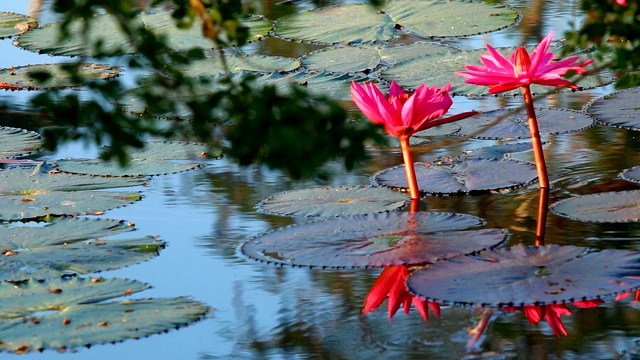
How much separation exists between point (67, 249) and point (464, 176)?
109 cm

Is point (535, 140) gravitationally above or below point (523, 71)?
below

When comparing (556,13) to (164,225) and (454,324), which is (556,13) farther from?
(454,324)

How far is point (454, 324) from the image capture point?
84.2 inches

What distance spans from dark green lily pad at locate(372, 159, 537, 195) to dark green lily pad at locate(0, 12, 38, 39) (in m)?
2.88

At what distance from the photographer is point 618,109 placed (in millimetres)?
3623

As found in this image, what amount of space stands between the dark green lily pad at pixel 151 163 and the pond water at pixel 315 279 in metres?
0.04

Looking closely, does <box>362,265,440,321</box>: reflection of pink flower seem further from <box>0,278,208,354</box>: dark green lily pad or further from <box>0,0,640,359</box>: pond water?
<box>0,278,208,354</box>: dark green lily pad

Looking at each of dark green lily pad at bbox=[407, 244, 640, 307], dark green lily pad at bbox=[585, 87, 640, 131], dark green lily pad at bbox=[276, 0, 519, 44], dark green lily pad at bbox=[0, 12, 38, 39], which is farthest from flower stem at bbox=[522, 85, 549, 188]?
dark green lily pad at bbox=[0, 12, 38, 39]

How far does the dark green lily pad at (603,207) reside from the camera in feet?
8.80

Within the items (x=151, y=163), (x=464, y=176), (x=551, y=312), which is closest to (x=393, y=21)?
(x=151, y=163)

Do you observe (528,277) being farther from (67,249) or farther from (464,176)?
(67,249)

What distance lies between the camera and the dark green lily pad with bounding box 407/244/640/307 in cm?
214

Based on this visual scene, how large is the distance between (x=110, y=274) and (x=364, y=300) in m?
0.62

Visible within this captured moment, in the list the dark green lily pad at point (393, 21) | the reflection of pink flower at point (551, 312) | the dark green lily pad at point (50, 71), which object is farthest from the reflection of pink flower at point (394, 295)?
the dark green lily pad at point (393, 21)
